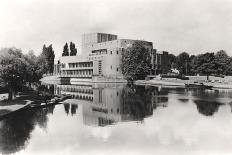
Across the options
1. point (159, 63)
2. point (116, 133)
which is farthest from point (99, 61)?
point (116, 133)

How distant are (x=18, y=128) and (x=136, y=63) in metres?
72.7

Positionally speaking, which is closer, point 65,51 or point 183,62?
point 65,51

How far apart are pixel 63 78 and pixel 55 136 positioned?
8956 centimetres

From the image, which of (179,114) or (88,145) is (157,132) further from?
(179,114)

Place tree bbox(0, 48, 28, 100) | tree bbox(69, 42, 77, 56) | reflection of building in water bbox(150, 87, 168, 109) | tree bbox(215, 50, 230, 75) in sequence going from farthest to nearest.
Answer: tree bbox(69, 42, 77, 56) < tree bbox(215, 50, 230, 75) < reflection of building in water bbox(150, 87, 168, 109) < tree bbox(0, 48, 28, 100)

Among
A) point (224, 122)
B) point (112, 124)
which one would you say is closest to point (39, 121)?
point (112, 124)

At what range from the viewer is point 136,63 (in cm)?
8912

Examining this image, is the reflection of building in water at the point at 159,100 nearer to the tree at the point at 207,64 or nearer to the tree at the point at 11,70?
the tree at the point at 11,70

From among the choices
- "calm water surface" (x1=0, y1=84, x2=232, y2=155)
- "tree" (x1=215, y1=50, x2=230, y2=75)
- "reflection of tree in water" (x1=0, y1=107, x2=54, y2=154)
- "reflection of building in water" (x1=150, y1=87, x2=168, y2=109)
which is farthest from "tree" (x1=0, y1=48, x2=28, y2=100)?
"tree" (x1=215, y1=50, x2=230, y2=75)

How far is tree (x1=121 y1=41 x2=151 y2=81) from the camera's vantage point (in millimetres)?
88500

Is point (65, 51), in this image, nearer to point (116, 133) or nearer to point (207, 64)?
point (207, 64)

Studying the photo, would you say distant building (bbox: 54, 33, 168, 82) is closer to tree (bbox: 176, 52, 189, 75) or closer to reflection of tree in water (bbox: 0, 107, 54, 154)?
tree (bbox: 176, 52, 189, 75)

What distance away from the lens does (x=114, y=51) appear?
320 ft

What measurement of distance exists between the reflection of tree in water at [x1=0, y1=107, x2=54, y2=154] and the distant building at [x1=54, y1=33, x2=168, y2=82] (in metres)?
68.7
